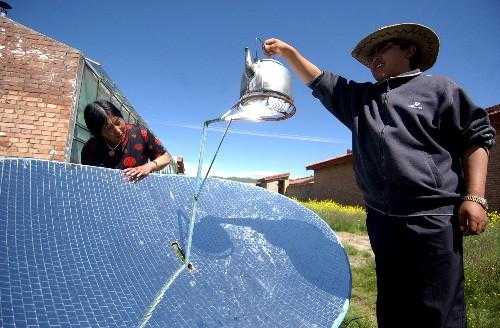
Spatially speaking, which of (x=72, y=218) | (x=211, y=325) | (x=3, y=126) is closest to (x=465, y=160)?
(x=211, y=325)

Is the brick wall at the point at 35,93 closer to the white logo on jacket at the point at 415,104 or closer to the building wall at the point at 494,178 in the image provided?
the white logo on jacket at the point at 415,104

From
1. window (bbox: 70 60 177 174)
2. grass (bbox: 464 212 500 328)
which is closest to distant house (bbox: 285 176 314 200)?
grass (bbox: 464 212 500 328)

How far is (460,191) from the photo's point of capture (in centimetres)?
150

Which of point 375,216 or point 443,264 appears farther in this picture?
point 375,216

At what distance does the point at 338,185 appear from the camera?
744 inches

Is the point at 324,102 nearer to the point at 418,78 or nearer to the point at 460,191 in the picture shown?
the point at 418,78

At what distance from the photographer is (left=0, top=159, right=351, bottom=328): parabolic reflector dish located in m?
1.51

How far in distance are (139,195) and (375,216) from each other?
157 cm

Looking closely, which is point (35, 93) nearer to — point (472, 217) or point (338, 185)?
point (472, 217)

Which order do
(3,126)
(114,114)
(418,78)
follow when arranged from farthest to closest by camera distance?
(3,126)
(114,114)
(418,78)

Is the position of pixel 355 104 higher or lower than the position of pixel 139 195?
higher

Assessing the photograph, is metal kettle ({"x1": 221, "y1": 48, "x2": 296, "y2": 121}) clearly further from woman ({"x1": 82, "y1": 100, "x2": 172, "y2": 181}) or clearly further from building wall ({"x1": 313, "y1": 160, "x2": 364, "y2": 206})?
building wall ({"x1": 313, "y1": 160, "x2": 364, "y2": 206})

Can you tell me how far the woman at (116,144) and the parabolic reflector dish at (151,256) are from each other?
0.50 meters

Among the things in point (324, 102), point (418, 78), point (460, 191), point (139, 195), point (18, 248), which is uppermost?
point (418, 78)
